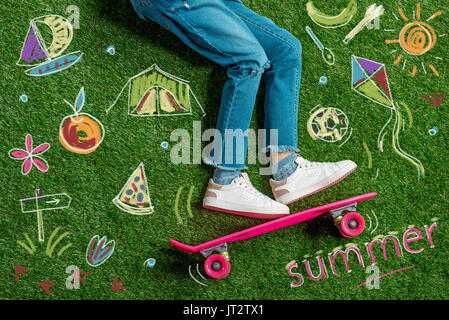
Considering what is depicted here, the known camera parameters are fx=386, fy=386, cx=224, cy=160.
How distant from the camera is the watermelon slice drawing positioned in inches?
59.2

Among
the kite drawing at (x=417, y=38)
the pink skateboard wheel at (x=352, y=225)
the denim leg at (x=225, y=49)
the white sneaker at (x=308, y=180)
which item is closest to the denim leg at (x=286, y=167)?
the white sneaker at (x=308, y=180)

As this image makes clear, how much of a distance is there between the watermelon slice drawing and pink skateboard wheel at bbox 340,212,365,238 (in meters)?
0.74

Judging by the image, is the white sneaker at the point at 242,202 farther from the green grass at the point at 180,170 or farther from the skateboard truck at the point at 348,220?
the skateboard truck at the point at 348,220

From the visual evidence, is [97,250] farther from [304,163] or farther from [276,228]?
[304,163]

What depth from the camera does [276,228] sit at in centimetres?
148

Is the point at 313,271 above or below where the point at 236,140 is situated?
below

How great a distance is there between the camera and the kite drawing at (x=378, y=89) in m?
1.56

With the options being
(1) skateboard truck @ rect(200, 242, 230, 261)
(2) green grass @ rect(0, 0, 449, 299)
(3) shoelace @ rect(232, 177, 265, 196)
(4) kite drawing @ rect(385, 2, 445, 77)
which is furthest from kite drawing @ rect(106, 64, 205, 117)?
(4) kite drawing @ rect(385, 2, 445, 77)

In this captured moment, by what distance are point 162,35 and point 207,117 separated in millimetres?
366

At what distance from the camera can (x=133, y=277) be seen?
1.50 metres

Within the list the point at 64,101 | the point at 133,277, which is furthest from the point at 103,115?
the point at 133,277

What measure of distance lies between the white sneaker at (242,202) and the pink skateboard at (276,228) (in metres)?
0.04

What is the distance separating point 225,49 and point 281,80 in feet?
0.91

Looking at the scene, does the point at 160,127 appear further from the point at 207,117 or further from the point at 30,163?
the point at 30,163
